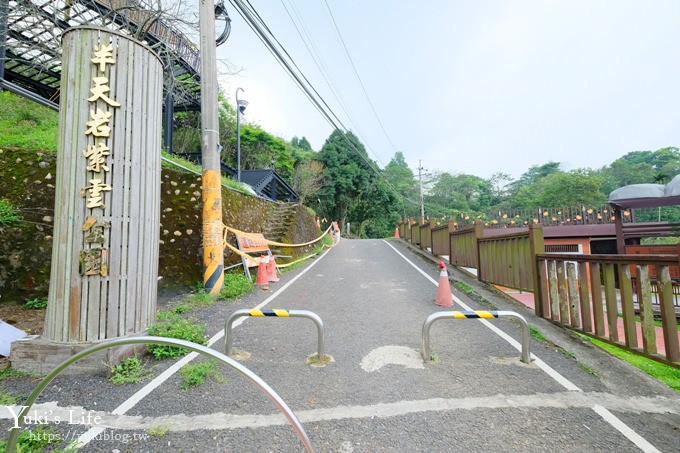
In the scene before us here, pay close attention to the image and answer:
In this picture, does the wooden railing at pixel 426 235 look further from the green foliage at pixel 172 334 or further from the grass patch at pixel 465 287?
the green foliage at pixel 172 334

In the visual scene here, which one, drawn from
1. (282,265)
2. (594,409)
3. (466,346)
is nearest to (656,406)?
(594,409)

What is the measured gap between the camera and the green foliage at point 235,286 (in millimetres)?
6441

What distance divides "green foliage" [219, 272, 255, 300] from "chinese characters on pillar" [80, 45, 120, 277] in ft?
10.5

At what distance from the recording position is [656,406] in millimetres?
2707

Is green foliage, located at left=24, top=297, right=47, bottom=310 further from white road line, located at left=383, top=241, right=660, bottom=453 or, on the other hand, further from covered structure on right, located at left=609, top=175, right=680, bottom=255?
covered structure on right, located at left=609, top=175, right=680, bottom=255

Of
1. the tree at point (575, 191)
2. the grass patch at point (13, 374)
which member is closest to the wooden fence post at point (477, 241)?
the grass patch at point (13, 374)

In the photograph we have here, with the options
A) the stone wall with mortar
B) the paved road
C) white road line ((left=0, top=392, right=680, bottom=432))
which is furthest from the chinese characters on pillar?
the stone wall with mortar

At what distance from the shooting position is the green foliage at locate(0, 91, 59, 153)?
7.13 m

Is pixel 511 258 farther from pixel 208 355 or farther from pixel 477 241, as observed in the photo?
pixel 208 355

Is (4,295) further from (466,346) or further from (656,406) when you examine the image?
(656,406)

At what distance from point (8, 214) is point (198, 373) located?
625cm

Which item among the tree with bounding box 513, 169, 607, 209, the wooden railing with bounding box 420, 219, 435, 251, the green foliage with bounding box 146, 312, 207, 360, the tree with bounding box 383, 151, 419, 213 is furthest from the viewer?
the tree with bounding box 383, 151, 419, 213

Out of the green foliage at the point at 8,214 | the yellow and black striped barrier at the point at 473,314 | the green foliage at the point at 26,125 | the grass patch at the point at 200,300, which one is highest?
the green foliage at the point at 26,125

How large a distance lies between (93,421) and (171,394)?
22.8 inches
